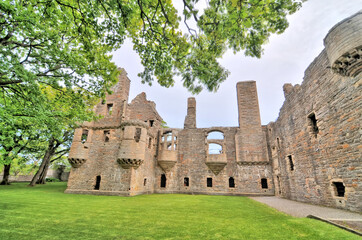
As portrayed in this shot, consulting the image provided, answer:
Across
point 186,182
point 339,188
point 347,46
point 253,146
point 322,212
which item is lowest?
point 322,212

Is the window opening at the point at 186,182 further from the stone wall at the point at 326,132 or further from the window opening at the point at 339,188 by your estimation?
the window opening at the point at 339,188

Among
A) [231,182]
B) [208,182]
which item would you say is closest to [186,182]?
[208,182]

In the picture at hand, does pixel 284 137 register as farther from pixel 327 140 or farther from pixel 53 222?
pixel 53 222

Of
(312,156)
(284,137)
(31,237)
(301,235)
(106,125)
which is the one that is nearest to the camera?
(31,237)

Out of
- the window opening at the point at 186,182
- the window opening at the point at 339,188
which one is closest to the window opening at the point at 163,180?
the window opening at the point at 186,182

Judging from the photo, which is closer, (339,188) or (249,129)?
(339,188)

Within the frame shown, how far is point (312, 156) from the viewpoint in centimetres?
1036

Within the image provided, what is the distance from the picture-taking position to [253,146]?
61.2 ft

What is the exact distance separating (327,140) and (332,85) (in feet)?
9.61

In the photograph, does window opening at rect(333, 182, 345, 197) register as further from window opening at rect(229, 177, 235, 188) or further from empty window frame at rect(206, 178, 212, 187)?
empty window frame at rect(206, 178, 212, 187)

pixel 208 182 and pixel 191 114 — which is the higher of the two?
pixel 191 114

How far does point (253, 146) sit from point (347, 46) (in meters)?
13.7

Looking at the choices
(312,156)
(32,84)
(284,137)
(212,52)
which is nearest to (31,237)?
(32,84)

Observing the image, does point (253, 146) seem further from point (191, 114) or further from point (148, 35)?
point (148, 35)
